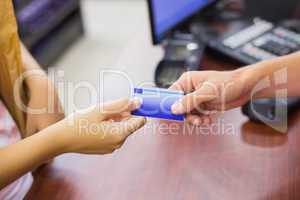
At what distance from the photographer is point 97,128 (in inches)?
26.1

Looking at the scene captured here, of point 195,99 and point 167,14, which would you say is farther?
point 167,14

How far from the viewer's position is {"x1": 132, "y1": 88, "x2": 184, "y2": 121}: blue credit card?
70cm

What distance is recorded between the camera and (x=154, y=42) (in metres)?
0.99

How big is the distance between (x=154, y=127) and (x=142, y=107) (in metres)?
0.17

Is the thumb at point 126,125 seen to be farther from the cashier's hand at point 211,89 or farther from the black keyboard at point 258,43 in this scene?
the black keyboard at point 258,43

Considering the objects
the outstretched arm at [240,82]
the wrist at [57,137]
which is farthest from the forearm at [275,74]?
the wrist at [57,137]

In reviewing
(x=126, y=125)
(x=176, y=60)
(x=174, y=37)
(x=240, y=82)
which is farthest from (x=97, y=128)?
(x=174, y=37)

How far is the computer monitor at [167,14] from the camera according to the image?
0.96 meters

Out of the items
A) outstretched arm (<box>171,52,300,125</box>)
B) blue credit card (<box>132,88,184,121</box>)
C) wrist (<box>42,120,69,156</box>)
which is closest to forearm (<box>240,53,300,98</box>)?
outstretched arm (<box>171,52,300,125</box>)

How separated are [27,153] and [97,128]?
0.36 ft

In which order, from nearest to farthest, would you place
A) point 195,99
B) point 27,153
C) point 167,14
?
1. point 27,153
2. point 195,99
3. point 167,14

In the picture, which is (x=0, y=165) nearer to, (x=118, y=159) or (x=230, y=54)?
(x=118, y=159)

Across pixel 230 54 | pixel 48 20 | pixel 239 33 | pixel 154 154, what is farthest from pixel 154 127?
pixel 48 20

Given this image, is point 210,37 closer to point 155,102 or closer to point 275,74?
point 275,74
